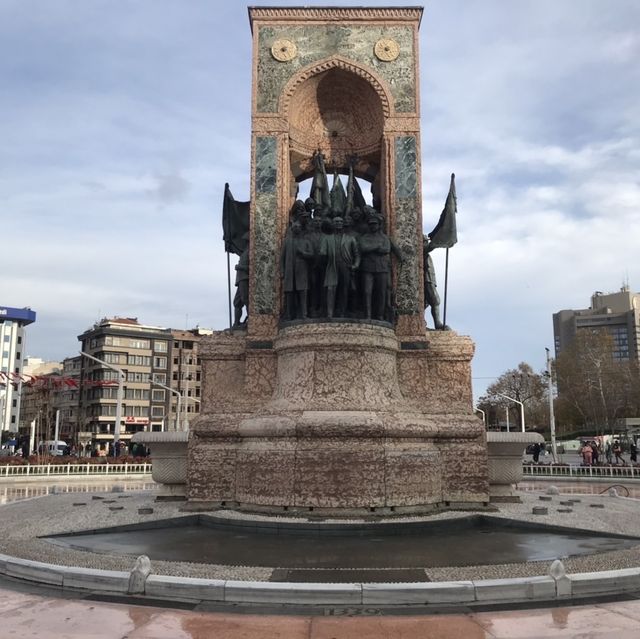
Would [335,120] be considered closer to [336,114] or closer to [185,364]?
[336,114]

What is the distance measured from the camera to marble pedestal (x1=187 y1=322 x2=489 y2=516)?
11.6 m

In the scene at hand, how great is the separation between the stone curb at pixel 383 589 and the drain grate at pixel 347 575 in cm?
55

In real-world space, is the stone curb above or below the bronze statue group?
below

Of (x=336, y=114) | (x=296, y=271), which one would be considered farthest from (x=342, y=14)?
(x=296, y=271)

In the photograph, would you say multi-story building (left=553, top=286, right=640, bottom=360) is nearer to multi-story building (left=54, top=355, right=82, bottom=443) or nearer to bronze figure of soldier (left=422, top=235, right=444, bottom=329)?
multi-story building (left=54, top=355, right=82, bottom=443)

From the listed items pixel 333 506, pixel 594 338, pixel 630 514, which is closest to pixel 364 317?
pixel 333 506

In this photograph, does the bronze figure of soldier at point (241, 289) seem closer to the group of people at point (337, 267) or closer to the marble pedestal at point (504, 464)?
the group of people at point (337, 267)

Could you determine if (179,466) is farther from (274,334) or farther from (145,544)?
(145,544)

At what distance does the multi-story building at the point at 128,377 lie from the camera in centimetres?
9462

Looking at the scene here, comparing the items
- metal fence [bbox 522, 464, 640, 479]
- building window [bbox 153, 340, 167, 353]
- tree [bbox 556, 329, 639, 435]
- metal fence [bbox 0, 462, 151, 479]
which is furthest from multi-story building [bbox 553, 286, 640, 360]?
metal fence [bbox 0, 462, 151, 479]

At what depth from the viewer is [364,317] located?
14180 millimetres

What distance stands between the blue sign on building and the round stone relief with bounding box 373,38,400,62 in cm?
10256

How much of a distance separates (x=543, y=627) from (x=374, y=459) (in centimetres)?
608

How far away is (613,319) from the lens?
13050cm
